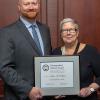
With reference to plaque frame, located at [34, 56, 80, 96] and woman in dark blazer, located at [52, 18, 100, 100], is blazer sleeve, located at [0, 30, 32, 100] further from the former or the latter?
woman in dark blazer, located at [52, 18, 100, 100]

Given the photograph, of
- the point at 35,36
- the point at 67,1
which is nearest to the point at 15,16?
the point at 67,1

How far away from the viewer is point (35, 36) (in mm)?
2094

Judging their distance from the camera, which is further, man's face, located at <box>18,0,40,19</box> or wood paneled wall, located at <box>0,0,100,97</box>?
wood paneled wall, located at <box>0,0,100,97</box>

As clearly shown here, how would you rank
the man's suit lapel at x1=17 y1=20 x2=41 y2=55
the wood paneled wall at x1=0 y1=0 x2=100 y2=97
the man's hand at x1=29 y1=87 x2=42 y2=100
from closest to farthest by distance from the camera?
the man's hand at x1=29 y1=87 x2=42 y2=100, the man's suit lapel at x1=17 y1=20 x2=41 y2=55, the wood paneled wall at x1=0 y1=0 x2=100 y2=97

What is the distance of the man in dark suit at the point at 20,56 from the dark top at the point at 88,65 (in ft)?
0.85

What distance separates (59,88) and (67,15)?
82 centimetres

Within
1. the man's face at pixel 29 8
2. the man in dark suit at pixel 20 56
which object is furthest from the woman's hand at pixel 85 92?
the man's face at pixel 29 8

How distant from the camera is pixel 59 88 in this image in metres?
2.02

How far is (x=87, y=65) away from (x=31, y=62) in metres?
0.35

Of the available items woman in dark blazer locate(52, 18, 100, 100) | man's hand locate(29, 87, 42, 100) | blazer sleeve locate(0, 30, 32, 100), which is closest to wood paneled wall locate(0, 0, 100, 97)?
woman in dark blazer locate(52, 18, 100, 100)

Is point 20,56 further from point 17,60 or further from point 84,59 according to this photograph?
point 84,59

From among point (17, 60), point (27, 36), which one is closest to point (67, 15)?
point (27, 36)

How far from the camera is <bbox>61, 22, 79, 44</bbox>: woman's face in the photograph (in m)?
2.09

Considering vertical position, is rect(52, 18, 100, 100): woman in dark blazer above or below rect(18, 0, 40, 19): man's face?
below
